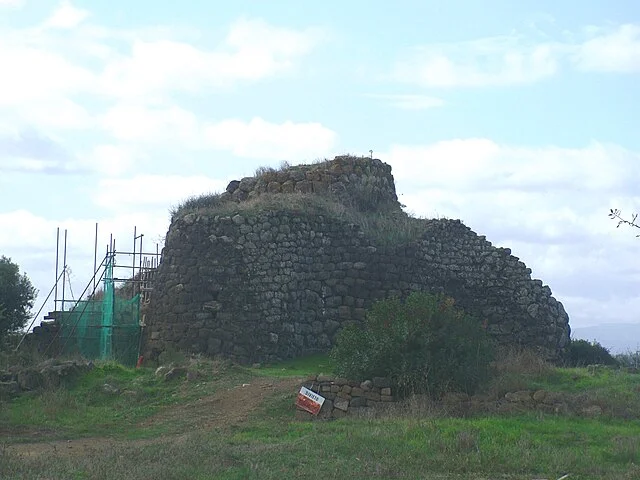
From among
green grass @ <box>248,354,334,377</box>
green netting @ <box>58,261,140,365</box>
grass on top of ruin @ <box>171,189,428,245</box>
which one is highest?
grass on top of ruin @ <box>171,189,428,245</box>

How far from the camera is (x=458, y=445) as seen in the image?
44.5ft

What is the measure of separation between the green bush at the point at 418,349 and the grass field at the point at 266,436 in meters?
0.72

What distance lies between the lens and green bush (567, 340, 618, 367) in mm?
26250

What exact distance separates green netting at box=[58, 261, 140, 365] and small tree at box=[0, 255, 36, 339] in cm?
163

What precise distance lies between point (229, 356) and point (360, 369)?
640cm

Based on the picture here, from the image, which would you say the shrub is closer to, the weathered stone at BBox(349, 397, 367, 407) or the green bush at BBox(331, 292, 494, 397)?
the green bush at BBox(331, 292, 494, 397)

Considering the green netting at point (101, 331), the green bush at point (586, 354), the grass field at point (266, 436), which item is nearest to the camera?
the grass field at point (266, 436)

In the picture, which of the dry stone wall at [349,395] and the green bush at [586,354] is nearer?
the dry stone wall at [349,395]

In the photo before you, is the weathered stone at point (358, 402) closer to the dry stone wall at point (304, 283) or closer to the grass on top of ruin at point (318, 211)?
the dry stone wall at point (304, 283)

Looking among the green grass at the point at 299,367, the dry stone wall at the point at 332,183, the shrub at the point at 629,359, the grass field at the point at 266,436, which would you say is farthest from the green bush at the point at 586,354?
the green grass at the point at 299,367

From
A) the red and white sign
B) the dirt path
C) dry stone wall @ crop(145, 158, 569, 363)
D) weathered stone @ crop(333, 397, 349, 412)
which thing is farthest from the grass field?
dry stone wall @ crop(145, 158, 569, 363)

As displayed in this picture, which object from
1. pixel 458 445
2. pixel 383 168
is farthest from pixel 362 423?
pixel 383 168

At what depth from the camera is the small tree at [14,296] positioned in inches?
1027

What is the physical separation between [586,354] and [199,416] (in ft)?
42.7
